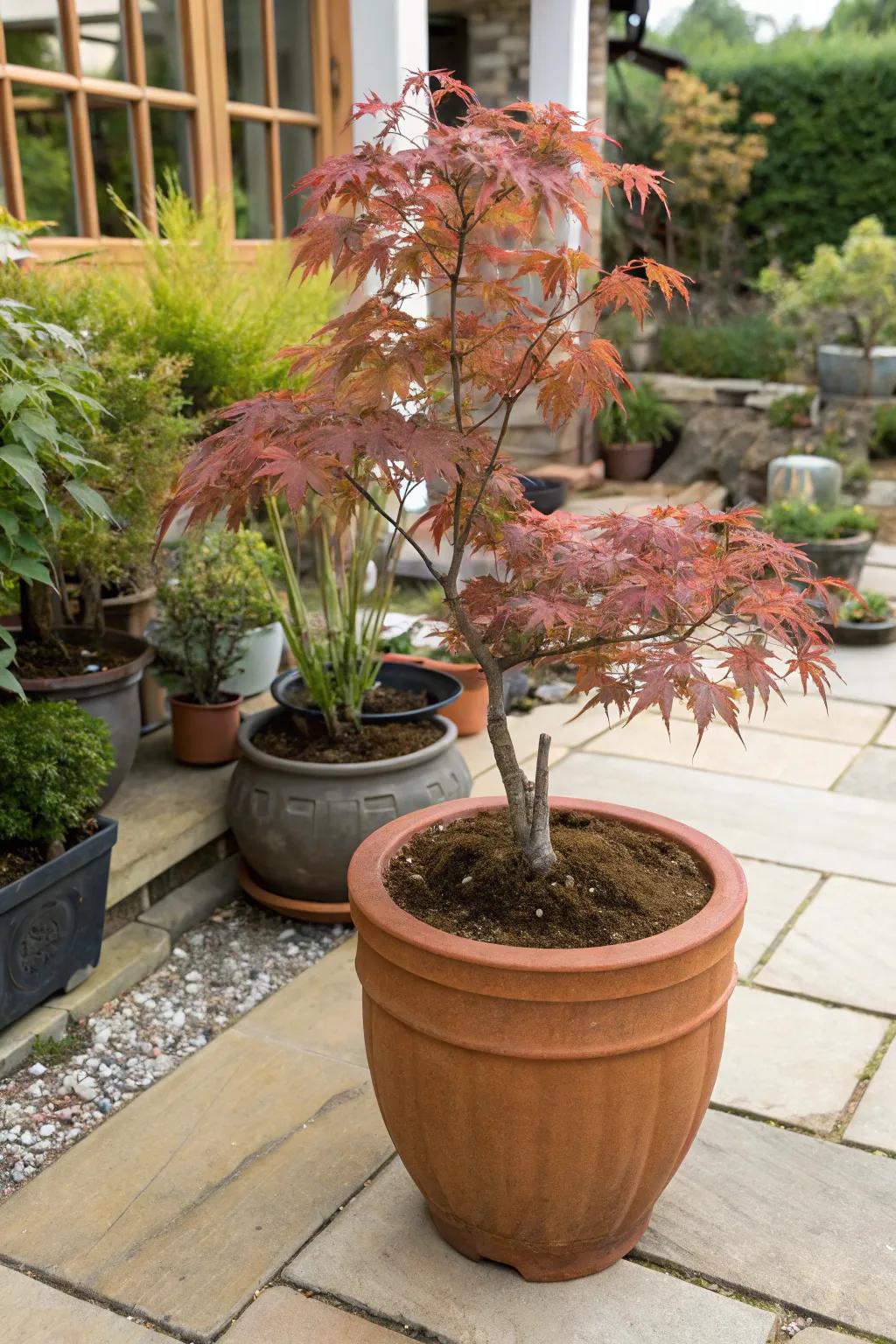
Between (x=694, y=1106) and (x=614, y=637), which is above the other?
(x=614, y=637)

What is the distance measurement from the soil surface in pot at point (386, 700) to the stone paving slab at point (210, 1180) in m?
0.92

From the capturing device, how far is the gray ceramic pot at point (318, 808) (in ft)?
9.30

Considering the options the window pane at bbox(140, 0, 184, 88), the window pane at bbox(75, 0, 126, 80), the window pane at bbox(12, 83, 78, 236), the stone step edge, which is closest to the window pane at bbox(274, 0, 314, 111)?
the window pane at bbox(140, 0, 184, 88)

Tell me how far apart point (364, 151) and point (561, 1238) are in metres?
1.55

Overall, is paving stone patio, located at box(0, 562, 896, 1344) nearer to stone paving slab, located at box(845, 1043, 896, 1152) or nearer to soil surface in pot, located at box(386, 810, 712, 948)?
stone paving slab, located at box(845, 1043, 896, 1152)

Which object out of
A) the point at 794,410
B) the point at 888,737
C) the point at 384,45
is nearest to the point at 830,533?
the point at 888,737

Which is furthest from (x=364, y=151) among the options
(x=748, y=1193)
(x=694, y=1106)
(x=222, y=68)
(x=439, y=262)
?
(x=222, y=68)

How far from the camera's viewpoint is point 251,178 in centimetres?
484

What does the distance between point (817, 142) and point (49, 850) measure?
9.96 meters

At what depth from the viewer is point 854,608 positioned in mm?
5285

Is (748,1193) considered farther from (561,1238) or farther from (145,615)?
(145,615)

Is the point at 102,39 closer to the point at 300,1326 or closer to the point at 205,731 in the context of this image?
the point at 205,731

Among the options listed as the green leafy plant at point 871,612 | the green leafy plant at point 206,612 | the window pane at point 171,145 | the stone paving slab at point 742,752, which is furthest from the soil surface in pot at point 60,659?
the green leafy plant at point 871,612

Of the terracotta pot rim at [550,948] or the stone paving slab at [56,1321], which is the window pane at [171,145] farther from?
the stone paving slab at [56,1321]
